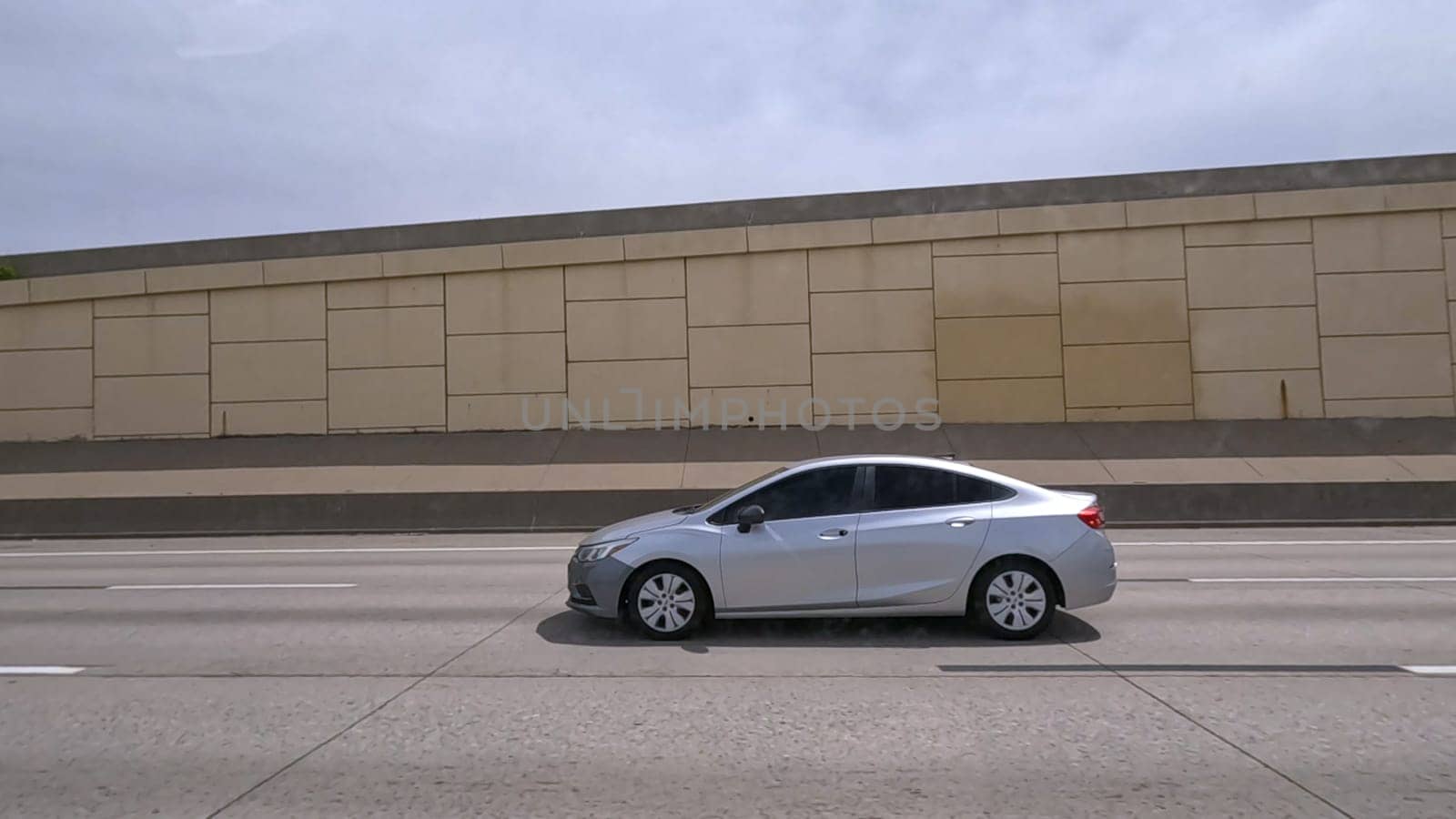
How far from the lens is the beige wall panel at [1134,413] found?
71.7 ft

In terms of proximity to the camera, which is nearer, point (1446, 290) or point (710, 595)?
point (710, 595)

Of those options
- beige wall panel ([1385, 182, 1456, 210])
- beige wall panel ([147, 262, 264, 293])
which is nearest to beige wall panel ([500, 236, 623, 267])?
beige wall panel ([147, 262, 264, 293])

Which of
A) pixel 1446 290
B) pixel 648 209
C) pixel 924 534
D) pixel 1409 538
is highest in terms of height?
pixel 648 209

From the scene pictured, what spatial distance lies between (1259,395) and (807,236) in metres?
Result: 10.6

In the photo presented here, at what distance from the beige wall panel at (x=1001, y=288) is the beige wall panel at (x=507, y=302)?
8808mm

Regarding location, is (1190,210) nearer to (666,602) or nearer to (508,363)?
(508,363)

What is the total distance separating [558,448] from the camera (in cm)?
2164

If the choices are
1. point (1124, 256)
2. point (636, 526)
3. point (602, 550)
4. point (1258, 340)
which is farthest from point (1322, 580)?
point (1124, 256)

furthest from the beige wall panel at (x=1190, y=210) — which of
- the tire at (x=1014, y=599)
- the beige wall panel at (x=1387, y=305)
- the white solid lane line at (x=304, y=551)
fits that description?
the tire at (x=1014, y=599)

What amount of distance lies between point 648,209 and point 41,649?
17.1 metres

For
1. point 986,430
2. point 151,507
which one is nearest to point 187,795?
point 151,507

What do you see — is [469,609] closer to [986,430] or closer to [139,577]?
[139,577]

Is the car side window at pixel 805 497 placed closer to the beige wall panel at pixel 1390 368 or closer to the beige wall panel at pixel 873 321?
the beige wall panel at pixel 873 321

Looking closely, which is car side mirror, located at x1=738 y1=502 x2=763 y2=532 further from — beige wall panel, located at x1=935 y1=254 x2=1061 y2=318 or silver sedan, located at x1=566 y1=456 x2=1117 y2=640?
beige wall panel, located at x1=935 y1=254 x2=1061 y2=318
